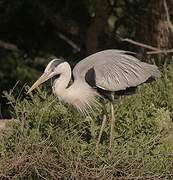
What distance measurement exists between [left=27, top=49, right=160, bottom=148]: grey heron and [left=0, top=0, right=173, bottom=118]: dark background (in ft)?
10.2

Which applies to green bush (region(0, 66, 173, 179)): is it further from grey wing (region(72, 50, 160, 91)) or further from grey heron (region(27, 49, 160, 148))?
grey wing (region(72, 50, 160, 91))

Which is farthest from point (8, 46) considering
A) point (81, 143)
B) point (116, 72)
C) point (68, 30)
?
point (81, 143)

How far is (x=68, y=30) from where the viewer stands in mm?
11195

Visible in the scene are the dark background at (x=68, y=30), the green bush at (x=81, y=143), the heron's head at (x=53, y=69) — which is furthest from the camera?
the dark background at (x=68, y=30)

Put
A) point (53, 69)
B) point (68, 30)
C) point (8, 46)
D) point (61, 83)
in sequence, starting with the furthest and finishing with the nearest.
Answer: point (8, 46), point (68, 30), point (61, 83), point (53, 69)

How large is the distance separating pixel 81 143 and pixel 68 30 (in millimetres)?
6086

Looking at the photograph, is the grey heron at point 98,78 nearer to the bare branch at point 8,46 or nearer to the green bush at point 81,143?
the green bush at point 81,143

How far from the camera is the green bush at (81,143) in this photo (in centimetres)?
487

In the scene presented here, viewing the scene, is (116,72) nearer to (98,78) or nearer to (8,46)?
(98,78)

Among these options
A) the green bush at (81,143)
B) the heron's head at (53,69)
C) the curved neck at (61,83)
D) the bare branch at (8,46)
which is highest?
the heron's head at (53,69)

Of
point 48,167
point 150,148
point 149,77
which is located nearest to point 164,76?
point 149,77

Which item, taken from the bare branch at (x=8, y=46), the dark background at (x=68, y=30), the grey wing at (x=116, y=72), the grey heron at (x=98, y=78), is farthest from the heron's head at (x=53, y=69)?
the bare branch at (x=8, y=46)

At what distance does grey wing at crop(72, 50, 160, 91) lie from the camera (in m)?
5.58

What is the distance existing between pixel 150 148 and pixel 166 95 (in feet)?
5.29
